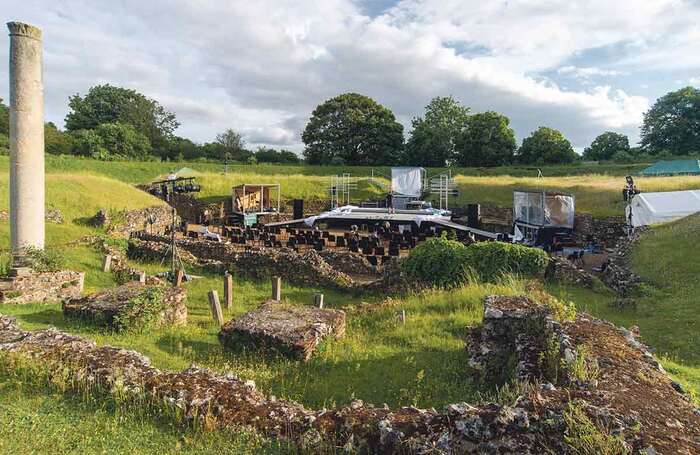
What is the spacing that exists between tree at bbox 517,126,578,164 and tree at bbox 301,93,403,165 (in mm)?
16465

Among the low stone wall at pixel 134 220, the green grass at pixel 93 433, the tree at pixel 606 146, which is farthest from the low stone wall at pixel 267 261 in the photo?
the tree at pixel 606 146

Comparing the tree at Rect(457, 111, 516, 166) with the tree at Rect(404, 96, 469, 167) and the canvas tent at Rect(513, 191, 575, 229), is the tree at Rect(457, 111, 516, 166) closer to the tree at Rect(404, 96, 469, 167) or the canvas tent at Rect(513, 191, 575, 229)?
the tree at Rect(404, 96, 469, 167)

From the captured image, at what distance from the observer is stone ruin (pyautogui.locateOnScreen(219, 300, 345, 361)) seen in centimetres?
741

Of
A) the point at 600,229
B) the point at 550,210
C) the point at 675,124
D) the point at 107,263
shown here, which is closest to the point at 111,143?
the point at 107,263

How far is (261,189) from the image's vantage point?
35.0 m

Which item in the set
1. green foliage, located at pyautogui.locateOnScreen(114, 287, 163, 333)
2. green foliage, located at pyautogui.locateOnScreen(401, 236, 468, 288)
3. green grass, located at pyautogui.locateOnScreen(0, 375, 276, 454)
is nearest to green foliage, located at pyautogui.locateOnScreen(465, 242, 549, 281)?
green foliage, located at pyautogui.locateOnScreen(401, 236, 468, 288)

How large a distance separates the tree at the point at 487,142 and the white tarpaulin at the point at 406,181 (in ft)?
81.0

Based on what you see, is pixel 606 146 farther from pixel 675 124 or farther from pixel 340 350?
pixel 340 350

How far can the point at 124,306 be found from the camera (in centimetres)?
884

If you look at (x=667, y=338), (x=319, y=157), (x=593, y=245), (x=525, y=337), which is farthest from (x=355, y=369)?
(x=319, y=157)

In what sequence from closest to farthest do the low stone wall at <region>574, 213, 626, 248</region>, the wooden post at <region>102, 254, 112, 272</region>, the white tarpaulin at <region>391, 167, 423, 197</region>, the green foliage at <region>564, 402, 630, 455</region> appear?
the green foliage at <region>564, 402, 630, 455</region> → the wooden post at <region>102, 254, 112, 272</region> → the low stone wall at <region>574, 213, 626, 248</region> → the white tarpaulin at <region>391, 167, 423, 197</region>

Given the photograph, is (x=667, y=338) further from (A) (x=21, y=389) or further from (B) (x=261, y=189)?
(B) (x=261, y=189)

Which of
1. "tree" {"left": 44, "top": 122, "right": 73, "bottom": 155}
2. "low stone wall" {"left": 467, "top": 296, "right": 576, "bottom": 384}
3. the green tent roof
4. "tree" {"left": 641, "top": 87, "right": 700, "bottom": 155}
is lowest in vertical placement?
"low stone wall" {"left": 467, "top": 296, "right": 576, "bottom": 384}

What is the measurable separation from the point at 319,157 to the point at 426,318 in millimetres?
58758
